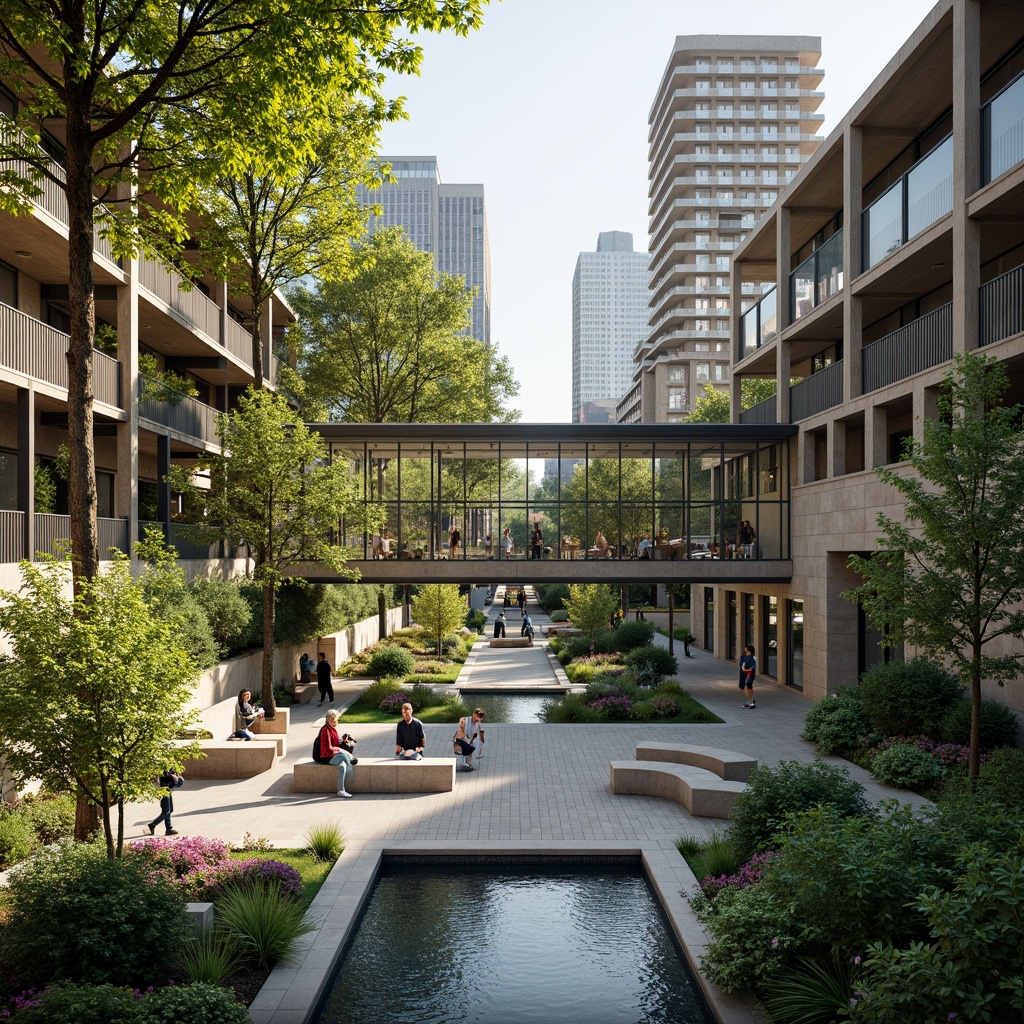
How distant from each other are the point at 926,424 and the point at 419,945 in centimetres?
1072

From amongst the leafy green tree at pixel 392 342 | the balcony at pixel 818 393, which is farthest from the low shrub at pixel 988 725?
the leafy green tree at pixel 392 342

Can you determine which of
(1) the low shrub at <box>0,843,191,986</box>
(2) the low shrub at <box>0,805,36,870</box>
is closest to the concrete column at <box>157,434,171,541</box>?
(2) the low shrub at <box>0,805,36,870</box>

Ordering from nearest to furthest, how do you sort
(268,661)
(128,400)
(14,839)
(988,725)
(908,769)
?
(14,839) < (988,725) < (908,769) < (268,661) < (128,400)

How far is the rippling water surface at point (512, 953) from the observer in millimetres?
8336

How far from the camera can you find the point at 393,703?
23.4 metres

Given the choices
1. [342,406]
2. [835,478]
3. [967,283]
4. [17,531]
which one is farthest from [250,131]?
[342,406]

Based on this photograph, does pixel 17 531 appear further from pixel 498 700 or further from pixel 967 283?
pixel 967 283

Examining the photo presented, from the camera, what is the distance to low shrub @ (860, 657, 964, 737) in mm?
16656

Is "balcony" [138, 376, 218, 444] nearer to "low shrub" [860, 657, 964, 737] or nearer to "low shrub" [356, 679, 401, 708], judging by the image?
"low shrub" [356, 679, 401, 708]

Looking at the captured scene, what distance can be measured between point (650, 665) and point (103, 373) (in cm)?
1816

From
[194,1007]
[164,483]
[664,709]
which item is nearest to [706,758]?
[664,709]

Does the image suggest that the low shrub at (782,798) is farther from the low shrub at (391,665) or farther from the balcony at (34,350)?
the low shrub at (391,665)

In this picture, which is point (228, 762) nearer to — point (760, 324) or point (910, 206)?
point (910, 206)

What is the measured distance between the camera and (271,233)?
992 inches
